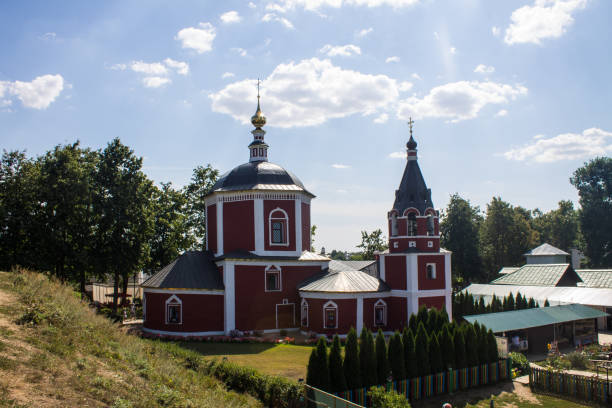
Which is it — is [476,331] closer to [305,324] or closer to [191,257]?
[305,324]

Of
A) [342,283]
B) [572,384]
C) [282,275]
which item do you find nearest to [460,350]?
[572,384]

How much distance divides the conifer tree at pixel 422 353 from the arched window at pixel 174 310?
13.9 m

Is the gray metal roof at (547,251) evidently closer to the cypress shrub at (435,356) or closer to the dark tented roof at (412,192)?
the dark tented roof at (412,192)

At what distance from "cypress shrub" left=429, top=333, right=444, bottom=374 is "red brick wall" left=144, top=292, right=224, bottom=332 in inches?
499

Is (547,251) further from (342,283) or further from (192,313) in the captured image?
(192,313)

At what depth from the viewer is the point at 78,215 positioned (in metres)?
27.4

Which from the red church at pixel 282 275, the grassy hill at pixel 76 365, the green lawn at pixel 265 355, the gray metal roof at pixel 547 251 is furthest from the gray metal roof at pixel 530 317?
the gray metal roof at pixel 547 251

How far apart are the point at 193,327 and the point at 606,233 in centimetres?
5086

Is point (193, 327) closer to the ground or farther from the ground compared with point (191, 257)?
closer to the ground

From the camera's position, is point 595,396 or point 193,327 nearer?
point 595,396

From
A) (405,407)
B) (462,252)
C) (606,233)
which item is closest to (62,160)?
(405,407)

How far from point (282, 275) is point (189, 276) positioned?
5.34 meters

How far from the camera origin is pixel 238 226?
27.8m

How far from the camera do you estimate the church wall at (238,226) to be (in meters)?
27.5
